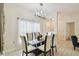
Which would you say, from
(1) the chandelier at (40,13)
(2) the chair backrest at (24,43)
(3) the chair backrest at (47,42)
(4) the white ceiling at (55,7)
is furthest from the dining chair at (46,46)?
(4) the white ceiling at (55,7)

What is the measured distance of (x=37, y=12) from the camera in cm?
255

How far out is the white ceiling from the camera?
7.98ft

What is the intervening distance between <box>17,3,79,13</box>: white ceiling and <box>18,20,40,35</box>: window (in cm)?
30

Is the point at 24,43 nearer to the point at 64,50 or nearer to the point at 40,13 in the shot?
the point at 40,13

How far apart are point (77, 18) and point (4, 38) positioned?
4.99 ft

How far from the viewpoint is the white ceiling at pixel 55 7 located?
2433 millimetres

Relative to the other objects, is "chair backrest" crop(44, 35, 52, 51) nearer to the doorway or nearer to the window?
the window

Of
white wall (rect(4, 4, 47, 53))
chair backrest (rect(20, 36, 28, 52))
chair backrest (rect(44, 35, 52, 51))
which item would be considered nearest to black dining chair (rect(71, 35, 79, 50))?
chair backrest (rect(44, 35, 52, 51))

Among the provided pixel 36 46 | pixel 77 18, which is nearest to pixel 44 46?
pixel 36 46

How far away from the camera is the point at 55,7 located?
2498 millimetres

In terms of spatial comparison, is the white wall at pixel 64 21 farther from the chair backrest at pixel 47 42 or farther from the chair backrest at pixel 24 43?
the chair backrest at pixel 24 43

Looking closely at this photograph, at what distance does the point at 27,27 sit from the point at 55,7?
0.71m

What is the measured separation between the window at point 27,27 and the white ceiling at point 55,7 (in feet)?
0.98

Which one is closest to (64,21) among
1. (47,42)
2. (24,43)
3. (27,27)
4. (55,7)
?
(55,7)
